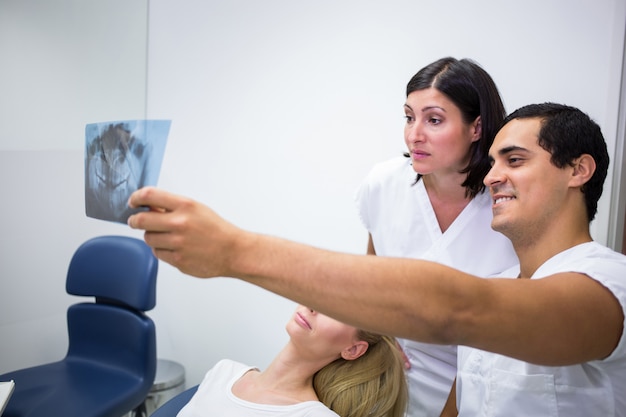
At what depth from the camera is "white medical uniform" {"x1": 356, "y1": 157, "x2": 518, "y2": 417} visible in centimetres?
153

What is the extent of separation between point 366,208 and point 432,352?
50 centimetres

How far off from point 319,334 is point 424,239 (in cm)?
45

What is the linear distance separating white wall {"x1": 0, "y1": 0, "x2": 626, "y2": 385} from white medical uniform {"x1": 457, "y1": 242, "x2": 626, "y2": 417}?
945mm

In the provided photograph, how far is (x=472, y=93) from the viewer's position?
4.79 ft

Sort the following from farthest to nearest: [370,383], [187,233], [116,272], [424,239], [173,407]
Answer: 1. [116,272]
2. [424,239]
3. [173,407]
4. [370,383]
5. [187,233]

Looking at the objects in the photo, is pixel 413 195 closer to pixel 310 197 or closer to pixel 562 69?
pixel 562 69

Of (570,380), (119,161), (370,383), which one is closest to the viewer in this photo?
(119,161)

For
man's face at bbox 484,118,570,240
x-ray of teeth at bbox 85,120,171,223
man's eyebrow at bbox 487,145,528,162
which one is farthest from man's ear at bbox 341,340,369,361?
x-ray of teeth at bbox 85,120,171,223

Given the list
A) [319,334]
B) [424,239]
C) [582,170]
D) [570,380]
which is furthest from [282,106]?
[570,380]

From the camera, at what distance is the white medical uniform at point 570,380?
960mm

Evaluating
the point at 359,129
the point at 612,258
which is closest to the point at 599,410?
the point at 612,258

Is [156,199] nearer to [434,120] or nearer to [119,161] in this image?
[119,161]

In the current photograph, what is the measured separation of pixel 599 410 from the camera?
1.04m

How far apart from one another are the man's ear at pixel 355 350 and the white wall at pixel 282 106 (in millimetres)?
983
